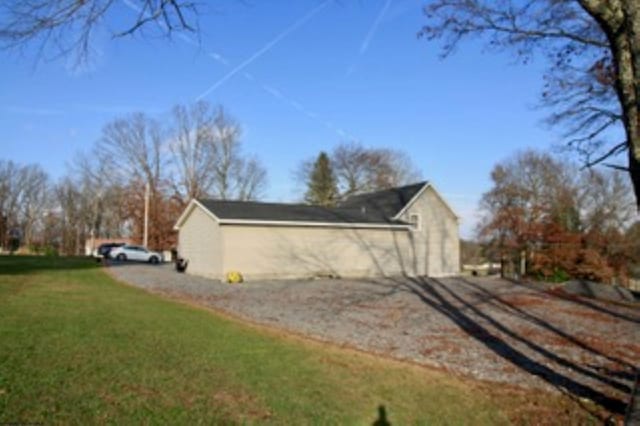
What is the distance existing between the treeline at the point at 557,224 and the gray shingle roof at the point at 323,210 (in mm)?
9125

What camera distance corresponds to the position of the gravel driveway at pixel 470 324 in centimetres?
837

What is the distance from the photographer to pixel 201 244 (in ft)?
86.4

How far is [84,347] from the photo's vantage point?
7312mm

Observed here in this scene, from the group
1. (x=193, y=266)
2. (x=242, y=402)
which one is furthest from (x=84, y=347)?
(x=193, y=266)

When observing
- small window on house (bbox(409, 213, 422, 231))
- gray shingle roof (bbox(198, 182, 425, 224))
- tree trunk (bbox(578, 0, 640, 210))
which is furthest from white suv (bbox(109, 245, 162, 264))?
tree trunk (bbox(578, 0, 640, 210))

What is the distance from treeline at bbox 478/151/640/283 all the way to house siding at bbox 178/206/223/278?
19352mm

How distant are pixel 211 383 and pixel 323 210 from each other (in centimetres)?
2341

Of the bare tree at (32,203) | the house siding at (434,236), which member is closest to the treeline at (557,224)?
the house siding at (434,236)

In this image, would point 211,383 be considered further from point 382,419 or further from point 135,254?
point 135,254

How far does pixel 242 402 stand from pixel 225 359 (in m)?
1.94

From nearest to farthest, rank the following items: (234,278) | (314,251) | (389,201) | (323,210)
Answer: (234,278) → (314,251) → (323,210) → (389,201)

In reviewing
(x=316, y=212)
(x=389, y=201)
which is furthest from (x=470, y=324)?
→ (x=389, y=201)

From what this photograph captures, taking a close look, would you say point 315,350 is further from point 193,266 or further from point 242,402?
point 193,266

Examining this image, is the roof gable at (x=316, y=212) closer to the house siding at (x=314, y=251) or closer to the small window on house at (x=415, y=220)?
the house siding at (x=314, y=251)
